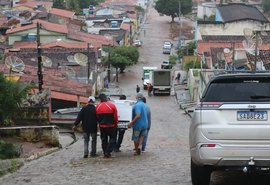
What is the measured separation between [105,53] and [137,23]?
36026mm

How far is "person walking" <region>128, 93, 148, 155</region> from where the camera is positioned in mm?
12953

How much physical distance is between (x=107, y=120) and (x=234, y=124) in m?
5.41

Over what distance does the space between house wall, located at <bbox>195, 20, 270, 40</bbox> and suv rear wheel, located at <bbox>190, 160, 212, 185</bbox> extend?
206 ft

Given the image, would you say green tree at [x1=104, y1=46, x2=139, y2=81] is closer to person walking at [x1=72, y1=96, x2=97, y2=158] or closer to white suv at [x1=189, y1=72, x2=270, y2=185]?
person walking at [x1=72, y1=96, x2=97, y2=158]

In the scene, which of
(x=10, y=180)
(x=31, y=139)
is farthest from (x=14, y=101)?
(x=10, y=180)

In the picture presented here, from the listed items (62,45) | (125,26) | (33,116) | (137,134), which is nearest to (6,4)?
(125,26)

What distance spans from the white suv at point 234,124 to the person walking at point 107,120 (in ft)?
16.1

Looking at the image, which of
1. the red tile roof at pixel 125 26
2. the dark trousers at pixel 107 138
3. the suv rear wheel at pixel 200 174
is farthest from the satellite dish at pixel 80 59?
the suv rear wheel at pixel 200 174

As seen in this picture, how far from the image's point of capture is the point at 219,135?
7.57m

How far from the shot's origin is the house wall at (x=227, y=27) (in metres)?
71.7

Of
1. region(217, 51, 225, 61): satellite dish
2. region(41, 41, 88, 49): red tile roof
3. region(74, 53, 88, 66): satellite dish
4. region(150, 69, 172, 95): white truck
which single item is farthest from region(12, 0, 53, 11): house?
region(217, 51, 225, 61): satellite dish

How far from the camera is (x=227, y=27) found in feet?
242

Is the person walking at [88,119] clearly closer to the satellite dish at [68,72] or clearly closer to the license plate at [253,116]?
the license plate at [253,116]

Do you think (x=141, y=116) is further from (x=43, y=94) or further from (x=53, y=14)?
(x=53, y=14)
